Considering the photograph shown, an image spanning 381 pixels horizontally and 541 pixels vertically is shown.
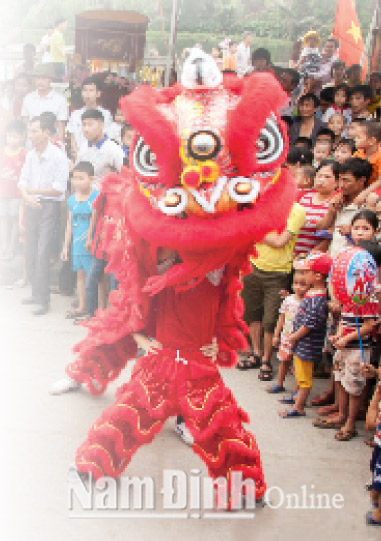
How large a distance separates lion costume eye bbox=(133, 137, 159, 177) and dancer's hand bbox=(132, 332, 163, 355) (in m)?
0.76

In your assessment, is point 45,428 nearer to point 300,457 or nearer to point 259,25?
point 300,457

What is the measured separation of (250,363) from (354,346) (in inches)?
52.6

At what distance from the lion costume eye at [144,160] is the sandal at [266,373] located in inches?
92.1

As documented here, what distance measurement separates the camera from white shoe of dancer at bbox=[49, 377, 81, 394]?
13.4 feet

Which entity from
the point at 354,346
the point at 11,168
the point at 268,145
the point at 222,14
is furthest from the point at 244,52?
the point at 268,145

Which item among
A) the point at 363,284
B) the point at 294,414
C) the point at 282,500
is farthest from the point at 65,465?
the point at 363,284

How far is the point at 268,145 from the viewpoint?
2660 mm

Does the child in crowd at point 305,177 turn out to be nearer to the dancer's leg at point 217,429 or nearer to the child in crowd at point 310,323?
the child in crowd at point 310,323

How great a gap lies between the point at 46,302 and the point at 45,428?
2.31 m

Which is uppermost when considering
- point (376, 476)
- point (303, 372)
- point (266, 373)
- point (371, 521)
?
point (303, 372)

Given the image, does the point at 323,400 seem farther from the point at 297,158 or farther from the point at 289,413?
the point at 297,158

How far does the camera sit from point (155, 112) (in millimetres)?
2580

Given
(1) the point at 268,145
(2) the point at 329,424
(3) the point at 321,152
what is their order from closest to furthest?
(1) the point at 268,145 → (2) the point at 329,424 → (3) the point at 321,152

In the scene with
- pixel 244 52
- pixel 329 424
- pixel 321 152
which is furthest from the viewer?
pixel 244 52
